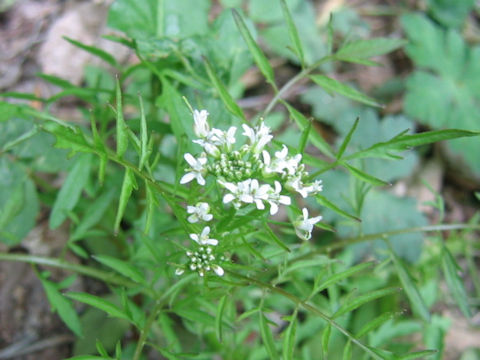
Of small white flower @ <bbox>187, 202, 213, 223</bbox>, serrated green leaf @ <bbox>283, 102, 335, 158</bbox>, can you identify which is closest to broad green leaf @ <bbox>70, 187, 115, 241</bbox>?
small white flower @ <bbox>187, 202, 213, 223</bbox>

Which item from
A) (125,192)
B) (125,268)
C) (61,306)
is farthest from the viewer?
(61,306)

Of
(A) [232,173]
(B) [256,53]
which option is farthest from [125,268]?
(B) [256,53]

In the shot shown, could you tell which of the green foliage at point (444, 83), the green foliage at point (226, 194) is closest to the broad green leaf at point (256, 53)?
the green foliage at point (226, 194)

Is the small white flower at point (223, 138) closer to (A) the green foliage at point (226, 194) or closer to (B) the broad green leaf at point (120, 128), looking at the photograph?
(A) the green foliage at point (226, 194)

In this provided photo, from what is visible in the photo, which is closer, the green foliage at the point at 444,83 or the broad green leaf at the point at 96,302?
the broad green leaf at the point at 96,302

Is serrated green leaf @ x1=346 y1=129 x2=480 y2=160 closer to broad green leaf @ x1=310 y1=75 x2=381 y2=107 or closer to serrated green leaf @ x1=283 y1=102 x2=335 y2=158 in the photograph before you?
serrated green leaf @ x1=283 y1=102 x2=335 y2=158

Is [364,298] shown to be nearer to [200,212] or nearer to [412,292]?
[412,292]
